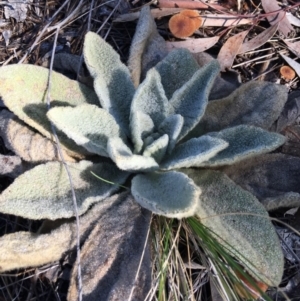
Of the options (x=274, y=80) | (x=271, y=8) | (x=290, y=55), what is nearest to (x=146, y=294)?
(x=274, y=80)

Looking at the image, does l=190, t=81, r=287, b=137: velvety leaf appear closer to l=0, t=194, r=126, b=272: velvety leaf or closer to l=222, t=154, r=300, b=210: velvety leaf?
l=222, t=154, r=300, b=210: velvety leaf

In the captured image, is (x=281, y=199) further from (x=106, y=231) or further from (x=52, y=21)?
(x=52, y=21)

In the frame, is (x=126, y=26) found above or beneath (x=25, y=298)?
above

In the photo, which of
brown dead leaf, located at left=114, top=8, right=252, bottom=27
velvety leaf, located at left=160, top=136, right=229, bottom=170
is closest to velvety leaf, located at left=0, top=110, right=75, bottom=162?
velvety leaf, located at left=160, top=136, right=229, bottom=170

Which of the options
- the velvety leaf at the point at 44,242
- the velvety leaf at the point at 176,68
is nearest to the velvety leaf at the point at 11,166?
the velvety leaf at the point at 44,242

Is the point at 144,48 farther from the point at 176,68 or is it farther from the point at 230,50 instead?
the point at 230,50

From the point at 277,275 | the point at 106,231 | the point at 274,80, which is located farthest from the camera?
the point at 274,80

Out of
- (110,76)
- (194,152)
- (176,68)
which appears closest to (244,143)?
(194,152)

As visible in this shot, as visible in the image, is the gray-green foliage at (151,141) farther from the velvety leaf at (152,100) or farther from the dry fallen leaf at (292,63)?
the dry fallen leaf at (292,63)
